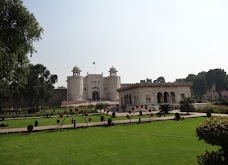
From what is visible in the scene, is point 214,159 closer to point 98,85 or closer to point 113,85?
point 113,85

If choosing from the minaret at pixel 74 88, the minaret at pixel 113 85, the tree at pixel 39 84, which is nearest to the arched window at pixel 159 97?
the tree at pixel 39 84

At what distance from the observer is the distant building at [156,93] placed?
45.8 metres

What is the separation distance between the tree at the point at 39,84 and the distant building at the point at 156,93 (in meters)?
19.6

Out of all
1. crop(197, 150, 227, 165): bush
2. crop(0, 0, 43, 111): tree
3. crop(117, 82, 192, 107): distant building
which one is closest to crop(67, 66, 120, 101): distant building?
crop(117, 82, 192, 107): distant building

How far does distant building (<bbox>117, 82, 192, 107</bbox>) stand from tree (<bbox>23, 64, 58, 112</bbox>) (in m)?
19.6

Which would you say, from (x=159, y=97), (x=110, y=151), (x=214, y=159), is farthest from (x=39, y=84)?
(x=214, y=159)

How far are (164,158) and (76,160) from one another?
12.1ft

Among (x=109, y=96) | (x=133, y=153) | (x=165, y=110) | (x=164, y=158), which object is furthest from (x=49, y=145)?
(x=109, y=96)

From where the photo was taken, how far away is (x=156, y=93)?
46750mm

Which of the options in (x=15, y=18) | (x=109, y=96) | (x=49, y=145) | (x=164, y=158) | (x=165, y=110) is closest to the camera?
(x=164, y=158)

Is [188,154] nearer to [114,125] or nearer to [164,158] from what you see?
[164,158]

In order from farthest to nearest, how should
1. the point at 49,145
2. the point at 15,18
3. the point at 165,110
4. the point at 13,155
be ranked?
the point at 165,110 < the point at 15,18 < the point at 49,145 < the point at 13,155

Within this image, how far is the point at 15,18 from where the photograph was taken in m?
18.4

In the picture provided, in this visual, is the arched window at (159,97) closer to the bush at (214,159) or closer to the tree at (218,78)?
the tree at (218,78)
